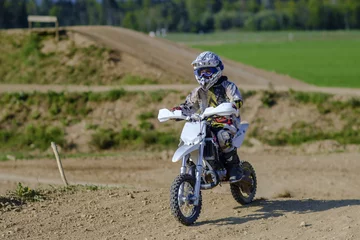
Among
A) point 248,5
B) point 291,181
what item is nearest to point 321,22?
point 248,5

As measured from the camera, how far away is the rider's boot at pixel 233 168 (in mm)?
10047

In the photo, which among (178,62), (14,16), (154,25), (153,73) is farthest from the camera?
(154,25)

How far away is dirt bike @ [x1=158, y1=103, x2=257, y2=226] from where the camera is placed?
9.07 metres

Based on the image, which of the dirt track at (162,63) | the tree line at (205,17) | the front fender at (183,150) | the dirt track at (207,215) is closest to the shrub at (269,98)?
the dirt track at (162,63)

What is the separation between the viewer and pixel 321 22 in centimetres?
11850

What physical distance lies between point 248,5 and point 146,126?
137524mm

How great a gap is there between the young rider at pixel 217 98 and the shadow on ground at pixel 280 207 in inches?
22.8

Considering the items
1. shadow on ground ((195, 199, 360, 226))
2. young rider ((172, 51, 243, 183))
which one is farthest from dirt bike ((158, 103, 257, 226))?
shadow on ground ((195, 199, 360, 226))

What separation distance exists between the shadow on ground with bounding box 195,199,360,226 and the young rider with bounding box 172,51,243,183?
580 millimetres

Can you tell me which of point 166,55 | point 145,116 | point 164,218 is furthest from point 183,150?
point 166,55

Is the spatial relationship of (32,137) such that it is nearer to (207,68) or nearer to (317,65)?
(207,68)

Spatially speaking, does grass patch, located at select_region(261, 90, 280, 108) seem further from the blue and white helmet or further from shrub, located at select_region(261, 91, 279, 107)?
the blue and white helmet

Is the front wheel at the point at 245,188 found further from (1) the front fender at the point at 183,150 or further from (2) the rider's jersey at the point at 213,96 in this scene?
(1) the front fender at the point at 183,150

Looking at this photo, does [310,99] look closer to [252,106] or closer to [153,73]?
[252,106]
